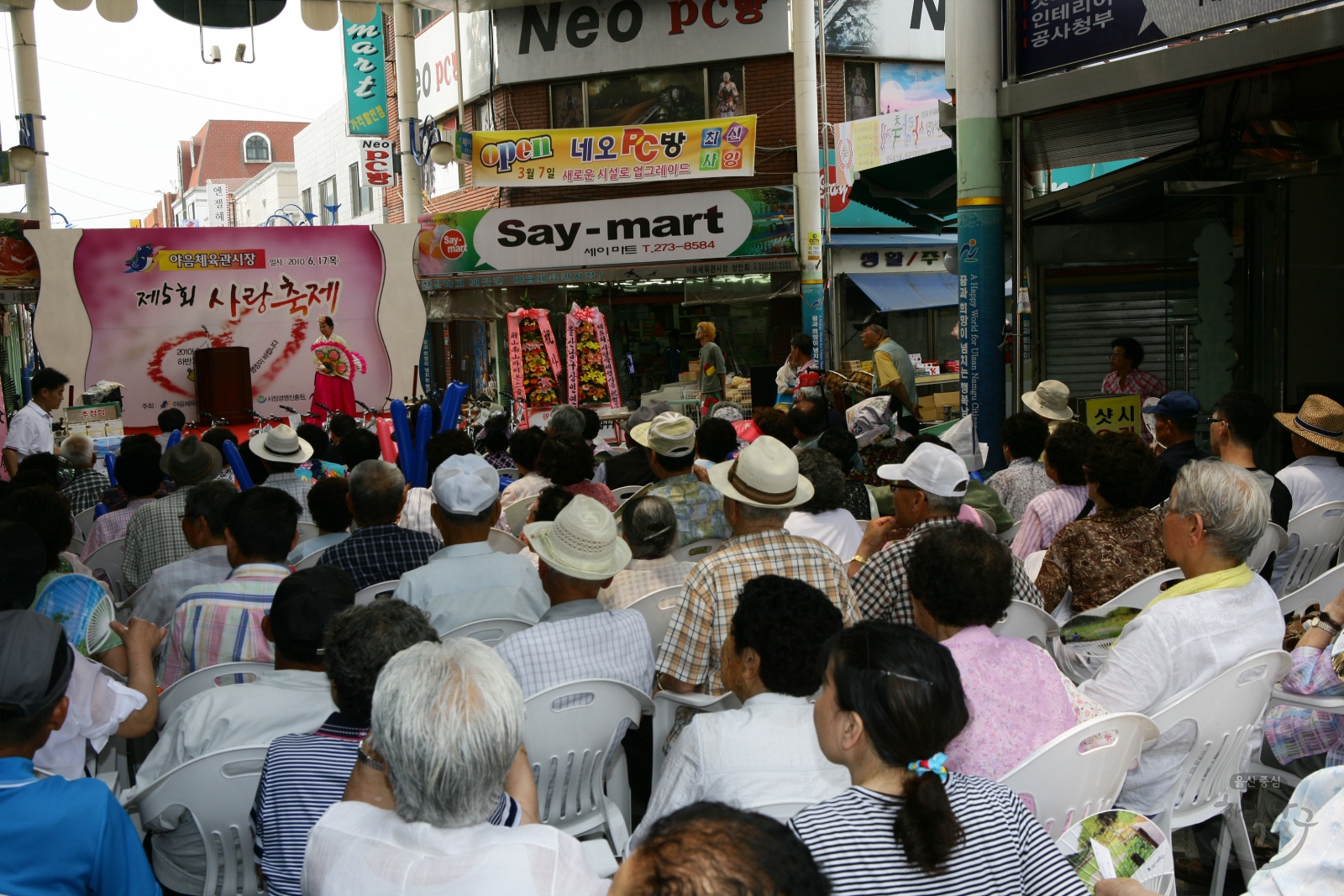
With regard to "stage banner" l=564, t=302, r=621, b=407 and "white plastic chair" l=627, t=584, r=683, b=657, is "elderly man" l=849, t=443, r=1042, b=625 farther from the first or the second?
"stage banner" l=564, t=302, r=621, b=407

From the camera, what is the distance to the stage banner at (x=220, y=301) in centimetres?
1471

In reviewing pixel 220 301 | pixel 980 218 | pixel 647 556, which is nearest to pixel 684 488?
pixel 647 556

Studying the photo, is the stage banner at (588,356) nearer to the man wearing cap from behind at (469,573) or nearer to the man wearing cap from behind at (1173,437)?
the man wearing cap from behind at (1173,437)

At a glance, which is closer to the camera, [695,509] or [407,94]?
[695,509]

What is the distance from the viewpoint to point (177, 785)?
2426 millimetres

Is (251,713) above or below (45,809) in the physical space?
below

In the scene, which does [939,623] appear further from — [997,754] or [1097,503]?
[1097,503]

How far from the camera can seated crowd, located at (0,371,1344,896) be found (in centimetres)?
165

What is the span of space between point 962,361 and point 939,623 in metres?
6.14

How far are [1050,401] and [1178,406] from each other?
1.47 metres

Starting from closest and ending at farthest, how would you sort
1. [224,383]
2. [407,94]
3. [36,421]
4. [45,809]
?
[45,809] < [36,421] < [224,383] < [407,94]

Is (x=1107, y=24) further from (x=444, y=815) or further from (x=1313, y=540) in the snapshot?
(x=444, y=815)

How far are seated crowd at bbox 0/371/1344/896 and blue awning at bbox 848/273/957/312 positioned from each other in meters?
13.1

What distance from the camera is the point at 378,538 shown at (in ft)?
13.7
